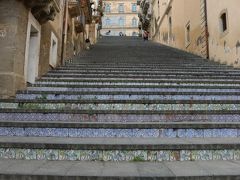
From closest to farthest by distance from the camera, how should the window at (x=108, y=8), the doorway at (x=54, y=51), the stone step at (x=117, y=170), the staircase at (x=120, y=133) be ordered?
the stone step at (x=117, y=170) < the staircase at (x=120, y=133) < the doorway at (x=54, y=51) < the window at (x=108, y=8)

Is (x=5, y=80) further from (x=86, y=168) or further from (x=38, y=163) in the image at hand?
(x=86, y=168)

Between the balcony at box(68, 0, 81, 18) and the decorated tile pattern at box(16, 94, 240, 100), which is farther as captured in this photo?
the balcony at box(68, 0, 81, 18)

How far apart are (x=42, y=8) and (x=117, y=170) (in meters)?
5.28

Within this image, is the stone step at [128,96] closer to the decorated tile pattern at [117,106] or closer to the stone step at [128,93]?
the stone step at [128,93]

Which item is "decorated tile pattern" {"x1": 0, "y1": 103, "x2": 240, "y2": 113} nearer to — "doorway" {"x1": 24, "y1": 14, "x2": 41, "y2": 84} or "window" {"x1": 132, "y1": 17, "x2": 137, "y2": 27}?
"doorway" {"x1": 24, "y1": 14, "x2": 41, "y2": 84}

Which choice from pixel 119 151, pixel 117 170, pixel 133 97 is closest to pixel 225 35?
pixel 133 97

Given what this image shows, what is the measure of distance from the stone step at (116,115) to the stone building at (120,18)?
65615 millimetres

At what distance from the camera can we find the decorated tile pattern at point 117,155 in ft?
13.0

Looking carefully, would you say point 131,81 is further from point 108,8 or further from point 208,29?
point 108,8

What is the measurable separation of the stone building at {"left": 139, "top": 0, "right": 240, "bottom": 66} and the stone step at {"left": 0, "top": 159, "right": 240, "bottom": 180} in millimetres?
9340

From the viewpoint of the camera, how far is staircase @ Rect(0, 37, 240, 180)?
345cm

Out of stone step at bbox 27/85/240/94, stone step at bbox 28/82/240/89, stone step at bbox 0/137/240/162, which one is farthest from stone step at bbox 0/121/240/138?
stone step at bbox 28/82/240/89

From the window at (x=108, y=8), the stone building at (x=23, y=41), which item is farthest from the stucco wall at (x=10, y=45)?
the window at (x=108, y=8)

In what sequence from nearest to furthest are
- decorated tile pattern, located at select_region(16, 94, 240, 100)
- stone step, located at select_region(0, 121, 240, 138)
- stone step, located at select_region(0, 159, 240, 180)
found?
stone step, located at select_region(0, 159, 240, 180) < stone step, located at select_region(0, 121, 240, 138) < decorated tile pattern, located at select_region(16, 94, 240, 100)
